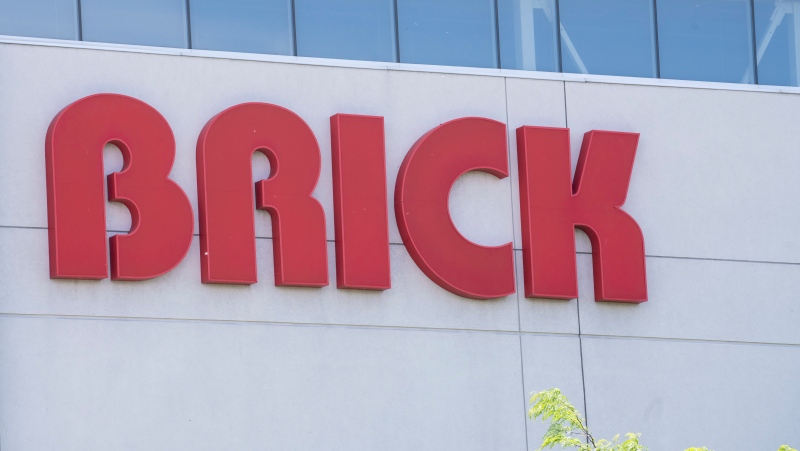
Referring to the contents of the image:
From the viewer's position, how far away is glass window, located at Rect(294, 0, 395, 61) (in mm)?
20578

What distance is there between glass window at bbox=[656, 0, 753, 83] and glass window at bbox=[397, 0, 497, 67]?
111 inches

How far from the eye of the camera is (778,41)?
23188 millimetres

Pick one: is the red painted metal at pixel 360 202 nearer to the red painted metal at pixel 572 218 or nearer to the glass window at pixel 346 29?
the glass window at pixel 346 29

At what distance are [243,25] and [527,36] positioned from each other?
4187mm

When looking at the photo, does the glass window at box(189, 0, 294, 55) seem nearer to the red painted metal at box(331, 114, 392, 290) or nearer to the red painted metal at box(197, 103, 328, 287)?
the red painted metal at box(197, 103, 328, 287)

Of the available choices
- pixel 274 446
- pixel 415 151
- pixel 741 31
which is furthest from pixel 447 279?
pixel 741 31

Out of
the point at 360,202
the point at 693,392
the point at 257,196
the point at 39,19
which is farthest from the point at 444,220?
the point at 39,19

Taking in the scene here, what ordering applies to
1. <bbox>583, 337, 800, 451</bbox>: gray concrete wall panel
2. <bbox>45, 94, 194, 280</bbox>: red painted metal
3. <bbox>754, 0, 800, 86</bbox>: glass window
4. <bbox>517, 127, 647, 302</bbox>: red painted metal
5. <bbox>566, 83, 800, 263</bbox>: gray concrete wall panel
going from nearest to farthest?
<bbox>45, 94, 194, 280</bbox>: red painted metal, <bbox>517, 127, 647, 302</bbox>: red painted metal, <bbox>583, 337, 800, 451</bbox>: gray concrete wall panel, <bbox>566, 83, 800, 263</bbox>: gray concrete wall panel, <bbox>754, 0, 800, 86</bbox>: glass window

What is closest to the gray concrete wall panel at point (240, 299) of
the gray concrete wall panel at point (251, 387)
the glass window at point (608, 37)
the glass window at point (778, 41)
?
the gray concrete wall panel at point (251, 387)

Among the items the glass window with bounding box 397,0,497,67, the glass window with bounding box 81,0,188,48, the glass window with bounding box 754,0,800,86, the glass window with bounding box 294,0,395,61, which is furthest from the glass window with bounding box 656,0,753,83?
the glass window with bounding box 81,0,188,48

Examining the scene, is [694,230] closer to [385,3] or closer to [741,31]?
[741,31]

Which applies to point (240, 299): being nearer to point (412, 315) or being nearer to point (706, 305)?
point (412, 315)

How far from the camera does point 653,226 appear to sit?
21484mm

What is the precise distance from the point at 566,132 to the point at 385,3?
3080 millimetres
